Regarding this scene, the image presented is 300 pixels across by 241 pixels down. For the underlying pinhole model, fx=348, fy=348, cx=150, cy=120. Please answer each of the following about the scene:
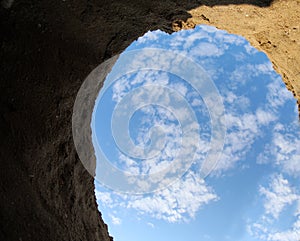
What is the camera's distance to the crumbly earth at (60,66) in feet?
12.0

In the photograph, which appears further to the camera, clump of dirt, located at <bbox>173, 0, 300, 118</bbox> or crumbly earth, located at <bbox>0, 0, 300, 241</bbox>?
clump of dirt, located at <bbox>173, 0, 300, 118</bbox>

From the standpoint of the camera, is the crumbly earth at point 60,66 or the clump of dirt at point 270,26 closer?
A: the crumbly earth at point 60,66

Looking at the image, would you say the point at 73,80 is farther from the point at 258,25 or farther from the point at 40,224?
the point at 258,25

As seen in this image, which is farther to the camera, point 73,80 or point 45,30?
point 73,80

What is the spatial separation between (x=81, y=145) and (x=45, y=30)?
2.12m

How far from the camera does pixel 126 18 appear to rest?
4.79 meters

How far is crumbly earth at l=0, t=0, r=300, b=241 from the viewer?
12.0 feet

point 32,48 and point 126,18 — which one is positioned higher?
point 126,18

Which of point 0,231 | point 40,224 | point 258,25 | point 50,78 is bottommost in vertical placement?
point 0,231

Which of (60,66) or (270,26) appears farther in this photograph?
(270,26)

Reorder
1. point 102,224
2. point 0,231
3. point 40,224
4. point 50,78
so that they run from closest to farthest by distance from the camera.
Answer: point 0,231 < point 40,224 < point 50,78 < point 102,224

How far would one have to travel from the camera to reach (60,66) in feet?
14.4

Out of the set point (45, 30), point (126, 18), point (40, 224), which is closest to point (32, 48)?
point (45, 30)

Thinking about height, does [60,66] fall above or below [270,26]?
below
